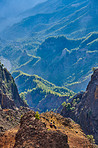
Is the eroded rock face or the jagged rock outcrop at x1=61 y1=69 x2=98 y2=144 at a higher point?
the jagged rock outcrop at x1=61 y1=69 x2=98 y2=144

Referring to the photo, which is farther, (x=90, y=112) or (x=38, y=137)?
(x=90, y=112)

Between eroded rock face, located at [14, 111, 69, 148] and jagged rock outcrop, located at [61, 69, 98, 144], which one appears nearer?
eroded rock face, located at [14, 111, 69, 148]

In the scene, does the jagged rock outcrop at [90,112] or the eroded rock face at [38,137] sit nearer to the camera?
the eroded rock face at [38,137]

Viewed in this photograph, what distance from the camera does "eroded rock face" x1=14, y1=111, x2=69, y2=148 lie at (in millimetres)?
31453

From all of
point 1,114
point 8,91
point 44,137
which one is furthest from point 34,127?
point 8,91

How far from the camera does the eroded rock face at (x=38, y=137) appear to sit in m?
31.5

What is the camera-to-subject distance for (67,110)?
111938mm

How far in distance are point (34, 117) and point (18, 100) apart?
313ft

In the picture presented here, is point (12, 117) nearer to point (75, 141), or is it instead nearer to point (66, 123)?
point (66, 123)

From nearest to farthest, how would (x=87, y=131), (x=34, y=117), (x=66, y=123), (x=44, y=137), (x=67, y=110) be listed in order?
A: 1. (x=44, y=137)
2. (x=34, y=117)
3. (x=66, y=123)
4. (x=87, y=131)
5. (x=67, y=110)

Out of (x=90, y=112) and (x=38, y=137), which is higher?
(x=90, y=112)

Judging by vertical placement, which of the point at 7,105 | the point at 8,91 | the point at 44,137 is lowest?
the point at 44,137

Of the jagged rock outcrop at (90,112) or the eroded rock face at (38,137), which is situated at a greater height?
the jagged rock outcrop at (90,112)

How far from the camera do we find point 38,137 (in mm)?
32406
